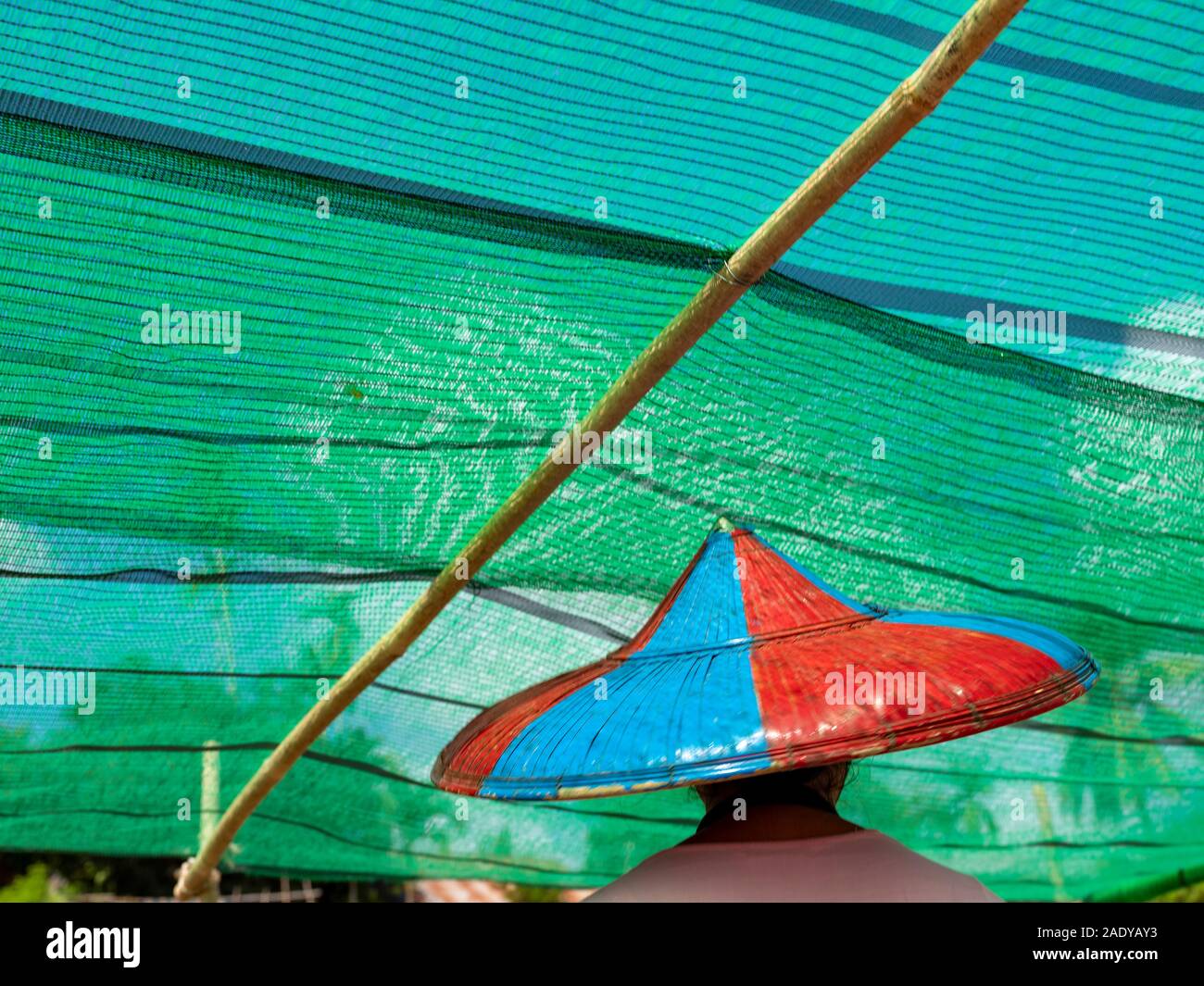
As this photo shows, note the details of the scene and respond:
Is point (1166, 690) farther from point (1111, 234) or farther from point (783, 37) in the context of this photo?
point (783, 37)

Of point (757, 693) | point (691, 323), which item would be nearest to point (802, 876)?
point (757, 693)

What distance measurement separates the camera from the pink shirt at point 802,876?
1.93 metres

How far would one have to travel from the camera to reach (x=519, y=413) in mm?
2920

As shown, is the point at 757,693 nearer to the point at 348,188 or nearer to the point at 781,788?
the point at 781,788

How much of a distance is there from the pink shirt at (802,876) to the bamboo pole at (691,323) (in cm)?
99

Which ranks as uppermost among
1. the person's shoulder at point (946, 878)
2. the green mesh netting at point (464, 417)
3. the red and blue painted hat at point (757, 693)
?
the green mesh netting at point (464, 417)

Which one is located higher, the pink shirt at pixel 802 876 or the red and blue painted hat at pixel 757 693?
the red and blue painted hat at pixel 757 693

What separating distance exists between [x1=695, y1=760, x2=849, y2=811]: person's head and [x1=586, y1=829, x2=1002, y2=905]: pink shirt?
0.08 metres

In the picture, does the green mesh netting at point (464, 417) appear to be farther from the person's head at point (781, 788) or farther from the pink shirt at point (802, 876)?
the pink shirt at point (802, 876)

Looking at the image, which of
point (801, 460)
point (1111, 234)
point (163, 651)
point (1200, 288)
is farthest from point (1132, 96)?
point (163, 651)

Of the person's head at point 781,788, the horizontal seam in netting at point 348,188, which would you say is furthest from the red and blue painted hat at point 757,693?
the horizontal seam in netting at point 348,188

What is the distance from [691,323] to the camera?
2.48 metres

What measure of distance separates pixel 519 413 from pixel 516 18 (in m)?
0.91

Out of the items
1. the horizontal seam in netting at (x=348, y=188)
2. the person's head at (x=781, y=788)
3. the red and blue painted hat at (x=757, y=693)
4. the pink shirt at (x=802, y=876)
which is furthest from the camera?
the horizontal seam in netting at (x=348, y=188)
